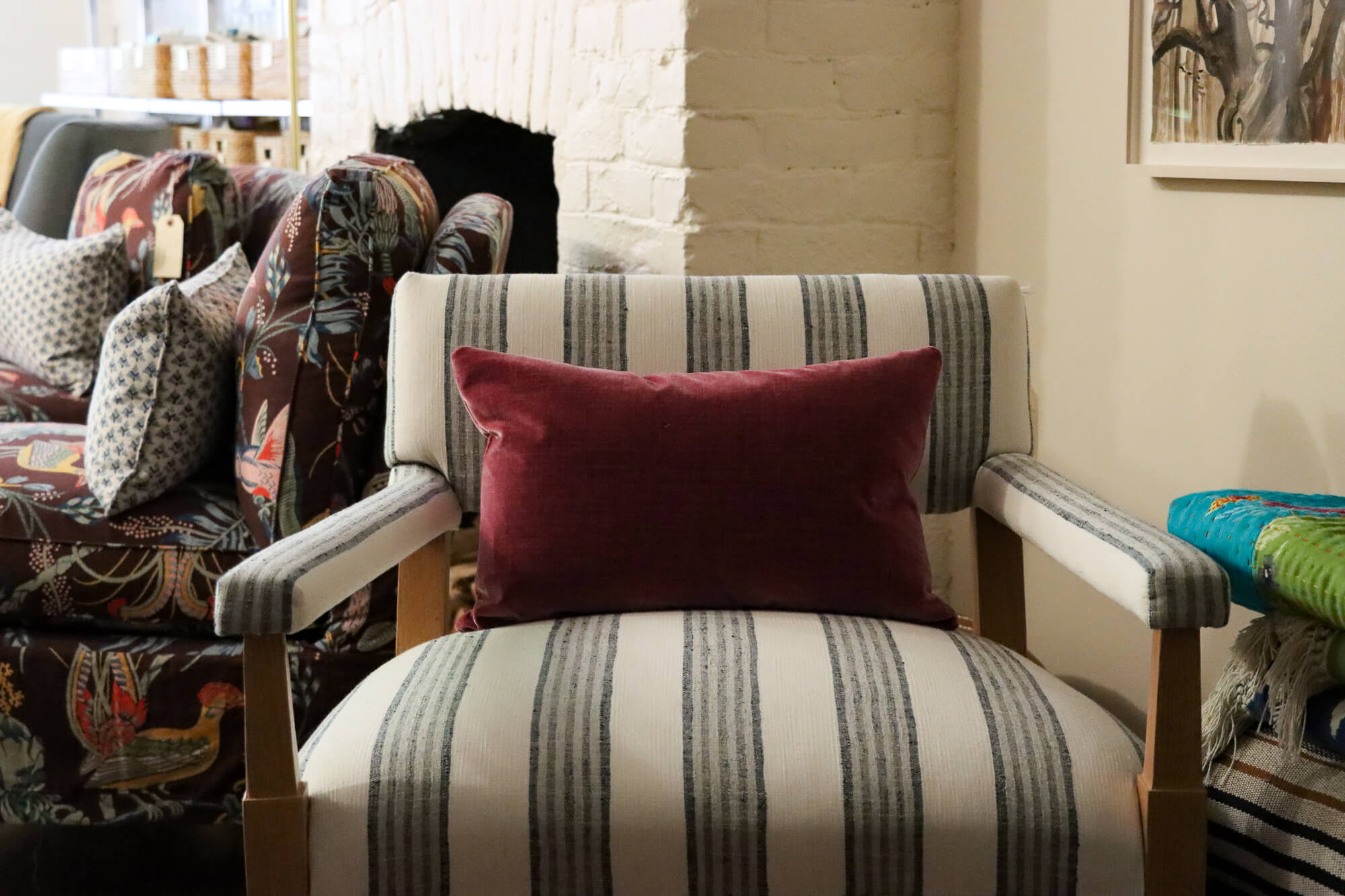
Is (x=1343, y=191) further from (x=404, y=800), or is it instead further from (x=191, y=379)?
(x=191, y=379)

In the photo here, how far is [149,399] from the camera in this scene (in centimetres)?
167

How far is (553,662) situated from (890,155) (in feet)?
4.45

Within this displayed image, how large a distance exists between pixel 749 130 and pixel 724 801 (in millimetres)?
1352

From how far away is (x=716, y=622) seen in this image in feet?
3.89

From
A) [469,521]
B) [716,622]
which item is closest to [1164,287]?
[716,622]

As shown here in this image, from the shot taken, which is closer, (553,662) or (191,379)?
(553,662)

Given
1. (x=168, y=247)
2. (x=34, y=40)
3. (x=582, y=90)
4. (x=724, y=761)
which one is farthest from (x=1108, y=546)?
(x=34, y=40)

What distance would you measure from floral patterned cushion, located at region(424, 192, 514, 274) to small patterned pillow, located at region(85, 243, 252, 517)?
12.6 inches

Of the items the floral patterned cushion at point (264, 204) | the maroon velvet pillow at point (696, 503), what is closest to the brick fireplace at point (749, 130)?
the floral patterned cushion at point (264, 204)

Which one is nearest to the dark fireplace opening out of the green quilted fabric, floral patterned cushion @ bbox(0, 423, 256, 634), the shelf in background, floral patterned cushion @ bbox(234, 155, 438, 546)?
the shelf in background

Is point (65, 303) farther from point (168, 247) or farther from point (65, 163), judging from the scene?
point (65, 163)

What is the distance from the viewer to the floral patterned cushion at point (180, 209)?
219 cm

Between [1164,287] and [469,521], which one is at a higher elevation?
[1164,287]

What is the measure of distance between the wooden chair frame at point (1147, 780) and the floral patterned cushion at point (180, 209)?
54.4 inches
